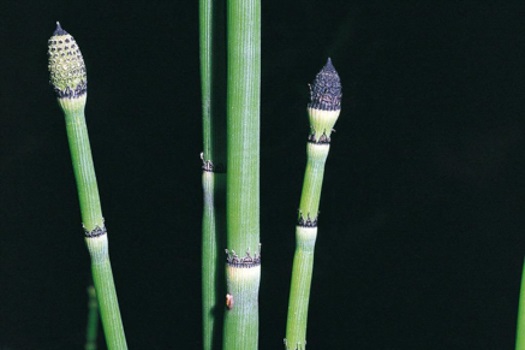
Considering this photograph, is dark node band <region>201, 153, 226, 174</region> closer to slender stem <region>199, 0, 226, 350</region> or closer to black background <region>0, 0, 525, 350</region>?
slender stem <region>199, 0, 226, 350</region>

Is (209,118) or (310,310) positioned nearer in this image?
(209,118)

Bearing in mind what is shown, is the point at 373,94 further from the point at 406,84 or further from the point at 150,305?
the point at 150,305

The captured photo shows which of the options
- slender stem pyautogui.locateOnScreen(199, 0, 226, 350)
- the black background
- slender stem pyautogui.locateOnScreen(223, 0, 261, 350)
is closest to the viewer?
slender stem pyautogui.locateOnScreen(223, 0, 261, 350)

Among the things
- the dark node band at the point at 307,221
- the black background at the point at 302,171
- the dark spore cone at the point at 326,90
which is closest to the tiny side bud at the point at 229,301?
the dark node band at the point at 307,221

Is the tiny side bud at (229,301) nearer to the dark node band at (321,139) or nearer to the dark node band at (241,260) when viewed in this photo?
the dark node band at (241,260)

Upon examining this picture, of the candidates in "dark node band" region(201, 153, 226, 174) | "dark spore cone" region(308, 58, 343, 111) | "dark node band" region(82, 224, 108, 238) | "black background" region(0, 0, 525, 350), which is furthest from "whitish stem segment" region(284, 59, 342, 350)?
"black background" region(0, 0, 525, 350)

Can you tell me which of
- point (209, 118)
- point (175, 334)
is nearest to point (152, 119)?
point (175, 334)

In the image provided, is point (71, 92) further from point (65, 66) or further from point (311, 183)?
point (311, 183)
